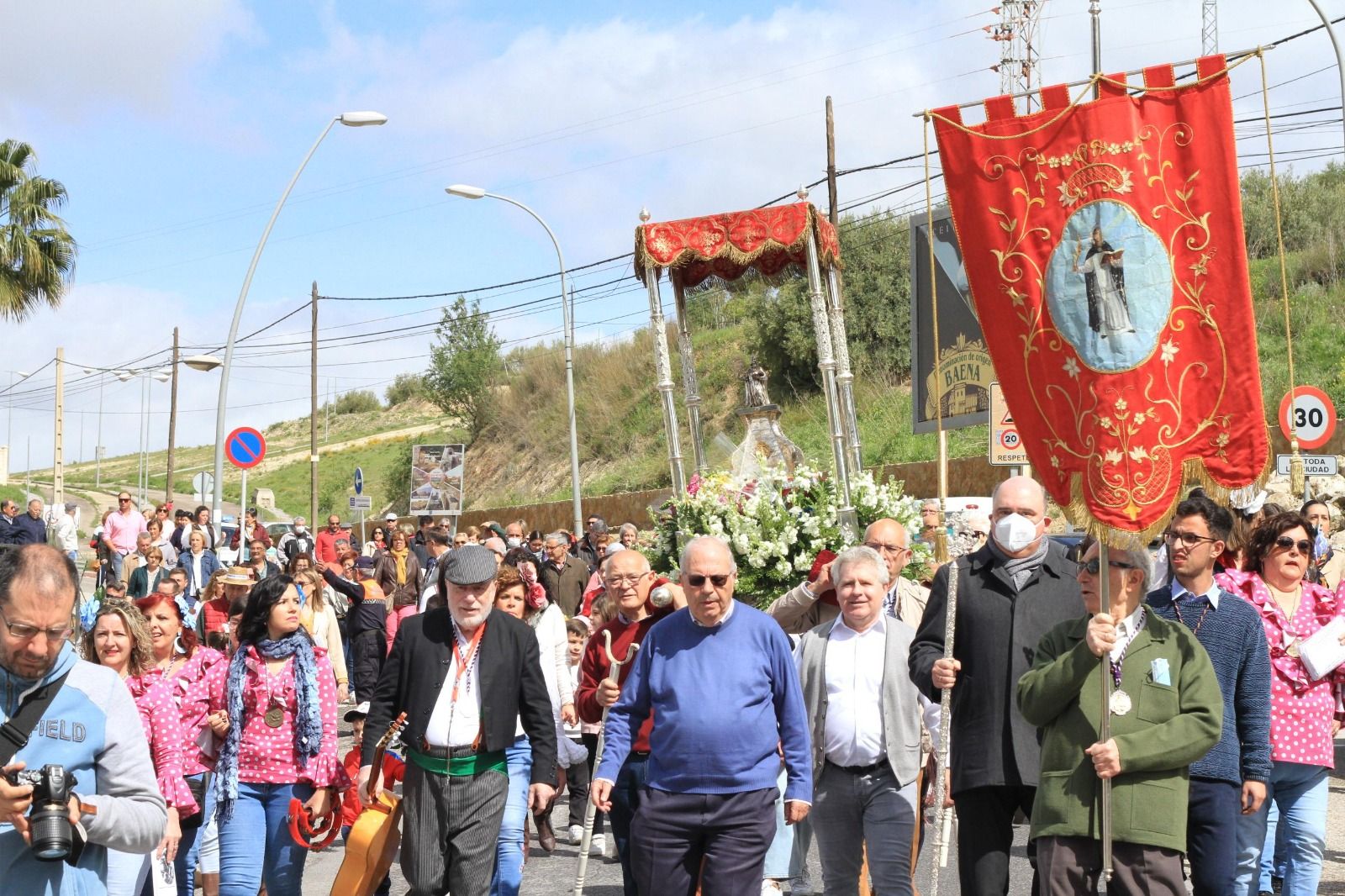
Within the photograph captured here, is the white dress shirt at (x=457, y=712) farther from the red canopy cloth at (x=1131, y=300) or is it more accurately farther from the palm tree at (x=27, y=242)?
the palm tree at (x=27, y=242)

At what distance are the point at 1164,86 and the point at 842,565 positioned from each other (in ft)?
7.52

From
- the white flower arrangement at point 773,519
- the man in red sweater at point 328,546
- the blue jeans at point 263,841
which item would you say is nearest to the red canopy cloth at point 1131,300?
the blue jeans at point 263,841

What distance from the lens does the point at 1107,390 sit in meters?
5.81

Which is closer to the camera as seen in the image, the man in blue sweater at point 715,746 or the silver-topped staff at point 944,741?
the man in blue sweater at point 715,746

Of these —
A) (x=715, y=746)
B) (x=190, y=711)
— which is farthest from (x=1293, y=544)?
(x=190, y=711)

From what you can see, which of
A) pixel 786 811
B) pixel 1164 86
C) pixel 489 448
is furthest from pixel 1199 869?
pixel 489 448

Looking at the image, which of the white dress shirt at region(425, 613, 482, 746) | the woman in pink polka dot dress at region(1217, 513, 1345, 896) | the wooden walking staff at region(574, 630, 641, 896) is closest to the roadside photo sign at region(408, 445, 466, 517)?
the wooden walking staff at region(574, 630, 641, 896)

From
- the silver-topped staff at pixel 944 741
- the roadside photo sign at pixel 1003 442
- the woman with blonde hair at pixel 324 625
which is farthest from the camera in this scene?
the roadside photo sign at pixel 1003 442

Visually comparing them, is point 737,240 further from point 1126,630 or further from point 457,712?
point 1126,630

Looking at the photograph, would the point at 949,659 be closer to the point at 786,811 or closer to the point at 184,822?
the point at 786,811

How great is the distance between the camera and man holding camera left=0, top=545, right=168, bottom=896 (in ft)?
11.8

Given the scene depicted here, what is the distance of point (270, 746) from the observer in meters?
7.18

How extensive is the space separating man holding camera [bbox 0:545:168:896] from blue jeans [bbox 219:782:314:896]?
10.7 feet

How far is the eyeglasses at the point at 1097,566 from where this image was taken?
17.9 feet
